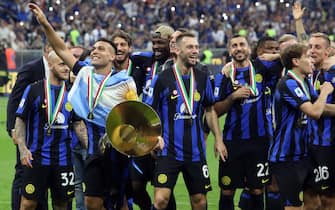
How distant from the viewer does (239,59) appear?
11.1 meters

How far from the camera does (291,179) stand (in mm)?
9828

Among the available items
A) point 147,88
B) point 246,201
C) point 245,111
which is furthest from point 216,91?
point 246,201

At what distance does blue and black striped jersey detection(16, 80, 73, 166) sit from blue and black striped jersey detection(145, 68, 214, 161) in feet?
3.19

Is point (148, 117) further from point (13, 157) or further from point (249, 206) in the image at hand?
point (13, 157)

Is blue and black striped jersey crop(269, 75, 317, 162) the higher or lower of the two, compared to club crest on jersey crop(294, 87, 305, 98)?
lower

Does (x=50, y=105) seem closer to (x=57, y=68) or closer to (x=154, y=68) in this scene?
(x=57, y=68)

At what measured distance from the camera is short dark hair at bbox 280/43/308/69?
32.1 feet

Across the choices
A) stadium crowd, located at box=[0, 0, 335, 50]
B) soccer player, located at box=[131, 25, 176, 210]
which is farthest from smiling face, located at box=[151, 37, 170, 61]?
stadium crowd, located at box=[0, 0, 335, 50]

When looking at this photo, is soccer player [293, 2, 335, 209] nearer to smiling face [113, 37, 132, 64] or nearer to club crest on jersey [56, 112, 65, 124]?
smiling face [113, 37, 132, 64]

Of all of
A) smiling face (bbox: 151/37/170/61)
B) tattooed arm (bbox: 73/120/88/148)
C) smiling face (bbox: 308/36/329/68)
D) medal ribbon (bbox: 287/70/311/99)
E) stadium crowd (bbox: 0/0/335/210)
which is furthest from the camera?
smiling face (bbox: 151/37/170/61)

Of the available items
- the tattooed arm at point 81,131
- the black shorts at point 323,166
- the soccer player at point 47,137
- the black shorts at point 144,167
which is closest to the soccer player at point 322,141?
the black shorts at point 323,166

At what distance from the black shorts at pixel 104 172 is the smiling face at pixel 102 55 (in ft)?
2.92

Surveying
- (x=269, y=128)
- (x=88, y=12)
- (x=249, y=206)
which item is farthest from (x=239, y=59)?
(x=88, y=12)

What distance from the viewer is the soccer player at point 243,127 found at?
1110 centimetres
